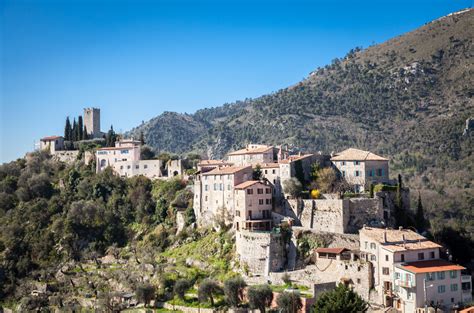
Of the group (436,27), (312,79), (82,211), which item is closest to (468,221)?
(82,211)

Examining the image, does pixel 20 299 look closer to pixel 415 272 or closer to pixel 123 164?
pixel 123 164

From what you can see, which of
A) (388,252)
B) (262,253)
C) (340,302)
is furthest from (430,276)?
(262,253)

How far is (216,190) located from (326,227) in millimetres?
15326

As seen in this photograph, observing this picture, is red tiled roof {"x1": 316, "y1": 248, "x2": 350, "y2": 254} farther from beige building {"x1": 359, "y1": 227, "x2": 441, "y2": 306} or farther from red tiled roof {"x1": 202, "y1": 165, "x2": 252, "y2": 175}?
red tiled roof {"x1": 202, "y1": 165, "x2": 252, "y2": 175}

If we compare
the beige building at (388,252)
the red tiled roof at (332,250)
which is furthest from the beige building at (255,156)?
the beige building at (388,252)

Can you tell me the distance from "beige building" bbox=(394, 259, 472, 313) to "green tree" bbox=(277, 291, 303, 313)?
7810 millimetres

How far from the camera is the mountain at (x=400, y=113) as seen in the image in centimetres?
11650

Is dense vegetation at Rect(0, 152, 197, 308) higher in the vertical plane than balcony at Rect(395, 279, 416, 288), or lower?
higher

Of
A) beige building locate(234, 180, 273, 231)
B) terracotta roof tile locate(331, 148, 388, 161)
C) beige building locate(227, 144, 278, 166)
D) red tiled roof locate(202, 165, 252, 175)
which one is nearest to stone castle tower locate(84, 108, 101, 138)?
beige building locate(227, 144, 278, 166)

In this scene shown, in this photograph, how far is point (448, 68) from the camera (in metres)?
143

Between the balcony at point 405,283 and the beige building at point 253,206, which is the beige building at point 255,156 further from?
the balcony at point 405,283

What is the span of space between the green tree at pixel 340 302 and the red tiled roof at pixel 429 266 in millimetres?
4651

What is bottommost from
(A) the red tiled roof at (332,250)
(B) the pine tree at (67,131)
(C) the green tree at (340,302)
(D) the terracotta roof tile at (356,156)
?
(C) the green tree at (340,302)

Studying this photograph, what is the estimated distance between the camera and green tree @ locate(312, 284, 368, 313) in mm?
44938
